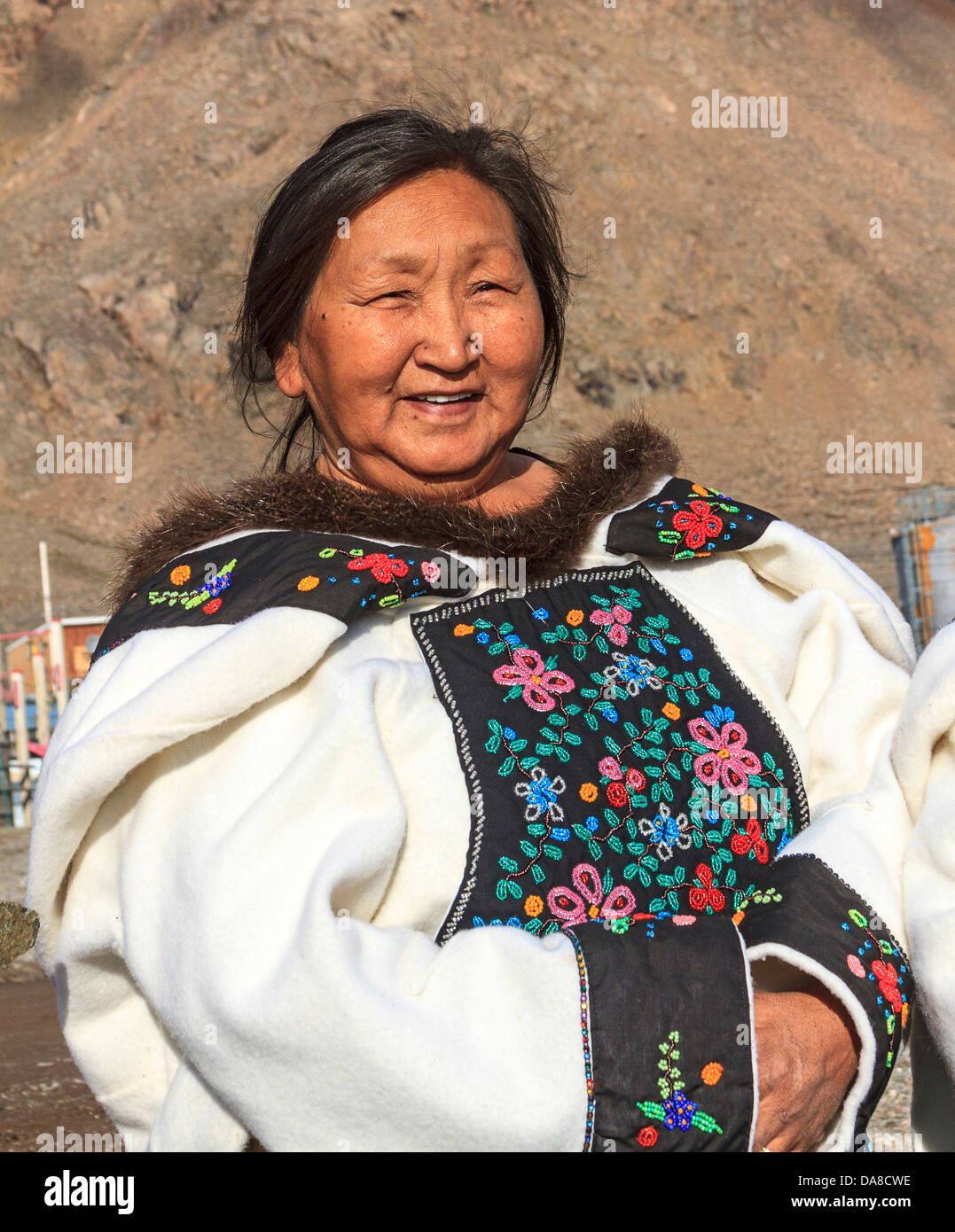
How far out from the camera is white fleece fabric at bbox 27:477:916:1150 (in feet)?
4.92

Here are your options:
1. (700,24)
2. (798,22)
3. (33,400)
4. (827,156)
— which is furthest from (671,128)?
(33,400)

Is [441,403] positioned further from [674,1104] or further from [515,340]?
[674,1104]

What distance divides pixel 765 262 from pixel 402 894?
38338 mm

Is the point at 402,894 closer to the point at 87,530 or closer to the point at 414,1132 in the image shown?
the point at 414,1132

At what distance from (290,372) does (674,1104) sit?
1.41 metres

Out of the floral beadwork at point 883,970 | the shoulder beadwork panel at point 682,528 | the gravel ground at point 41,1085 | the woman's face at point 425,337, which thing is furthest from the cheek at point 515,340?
the gravel ground at point 41,1085

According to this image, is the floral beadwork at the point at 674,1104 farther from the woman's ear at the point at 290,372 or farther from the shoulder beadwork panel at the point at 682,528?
the woman's ear at the point at 290,372

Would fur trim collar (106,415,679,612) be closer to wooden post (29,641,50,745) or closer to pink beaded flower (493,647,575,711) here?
pink beaded flower (493,647,575,711)

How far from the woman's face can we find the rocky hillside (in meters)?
22.0

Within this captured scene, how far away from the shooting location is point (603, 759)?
1.88 m

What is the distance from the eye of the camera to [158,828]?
1718 millimetres

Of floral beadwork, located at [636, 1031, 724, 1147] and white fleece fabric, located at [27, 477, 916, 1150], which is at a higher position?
white fleece fabric, located at [27, 477, 916, 1150]

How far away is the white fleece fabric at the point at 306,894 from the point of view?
1499mm

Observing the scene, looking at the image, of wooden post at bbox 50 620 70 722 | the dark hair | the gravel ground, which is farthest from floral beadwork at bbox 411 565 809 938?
wooden post at bbox 50 620 70 722
